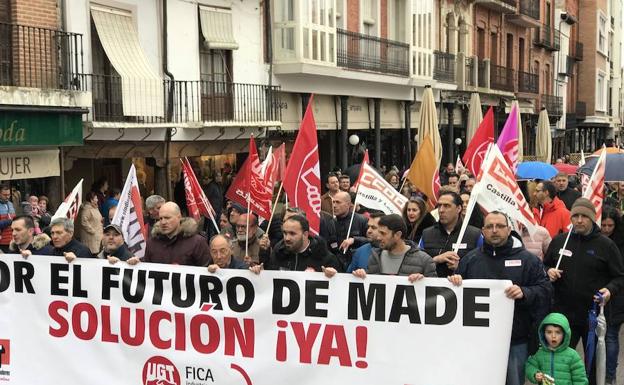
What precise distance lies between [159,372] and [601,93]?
186 feet

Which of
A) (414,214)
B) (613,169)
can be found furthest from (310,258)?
(613,169)

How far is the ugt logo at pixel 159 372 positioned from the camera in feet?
19.3

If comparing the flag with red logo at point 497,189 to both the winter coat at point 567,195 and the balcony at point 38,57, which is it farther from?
the balcony at point 38,57

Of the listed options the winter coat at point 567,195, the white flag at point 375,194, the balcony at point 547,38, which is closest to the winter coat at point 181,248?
the white flag at point 375,194

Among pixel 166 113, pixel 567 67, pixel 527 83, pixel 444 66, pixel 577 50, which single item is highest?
pixel 577 50

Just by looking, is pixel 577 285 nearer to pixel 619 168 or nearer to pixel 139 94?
pixel 619 168

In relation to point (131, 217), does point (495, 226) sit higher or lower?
higher

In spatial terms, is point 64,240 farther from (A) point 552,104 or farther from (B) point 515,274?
(A) point 552,104

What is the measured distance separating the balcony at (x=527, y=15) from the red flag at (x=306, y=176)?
29987 millimetres

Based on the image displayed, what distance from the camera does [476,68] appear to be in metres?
31.1

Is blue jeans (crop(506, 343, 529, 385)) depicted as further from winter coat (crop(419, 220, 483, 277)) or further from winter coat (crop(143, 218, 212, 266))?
winter coat (crop(143, 218, 212, 266))

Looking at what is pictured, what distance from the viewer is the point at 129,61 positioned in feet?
47.3

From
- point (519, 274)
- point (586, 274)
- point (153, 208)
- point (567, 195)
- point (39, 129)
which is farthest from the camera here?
point (39, 129)

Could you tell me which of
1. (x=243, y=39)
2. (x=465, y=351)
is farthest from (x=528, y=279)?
(x=243, y=39)
